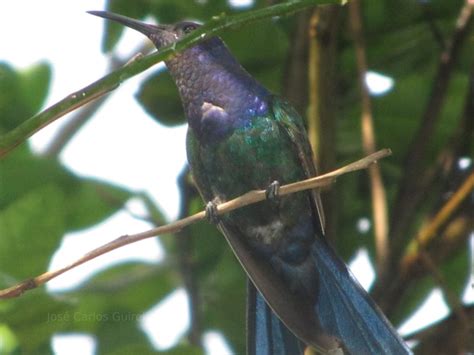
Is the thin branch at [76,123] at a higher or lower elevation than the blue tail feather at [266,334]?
→ higher

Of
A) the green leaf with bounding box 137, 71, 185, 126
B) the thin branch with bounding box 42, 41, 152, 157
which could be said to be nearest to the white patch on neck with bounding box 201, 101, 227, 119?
the green leaf with bounding box 137, 71, 185, 126

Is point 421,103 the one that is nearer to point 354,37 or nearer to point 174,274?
point 354,37

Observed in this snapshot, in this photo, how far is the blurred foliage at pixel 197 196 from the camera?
2.84m

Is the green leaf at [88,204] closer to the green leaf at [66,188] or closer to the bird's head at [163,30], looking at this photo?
the green leaf at [66,188]

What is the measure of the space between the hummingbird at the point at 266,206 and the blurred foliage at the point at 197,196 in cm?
15

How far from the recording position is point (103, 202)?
3.03 meters

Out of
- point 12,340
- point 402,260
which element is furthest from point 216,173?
point 12,340

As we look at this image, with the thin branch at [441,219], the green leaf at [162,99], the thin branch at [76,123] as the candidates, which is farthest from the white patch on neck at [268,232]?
the thin branch at [76,123]

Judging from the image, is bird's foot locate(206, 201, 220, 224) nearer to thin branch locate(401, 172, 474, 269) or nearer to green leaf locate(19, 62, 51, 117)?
thin branch locate(401, 172, 474, 269)

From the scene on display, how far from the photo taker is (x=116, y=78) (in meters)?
1.32

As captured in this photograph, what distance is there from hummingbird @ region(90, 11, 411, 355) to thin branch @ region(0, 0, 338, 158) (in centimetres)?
126

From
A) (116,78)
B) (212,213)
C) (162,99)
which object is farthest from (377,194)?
(116,78)

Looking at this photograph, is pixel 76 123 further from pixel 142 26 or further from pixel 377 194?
pixel 377 194

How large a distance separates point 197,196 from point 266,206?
42 cm
